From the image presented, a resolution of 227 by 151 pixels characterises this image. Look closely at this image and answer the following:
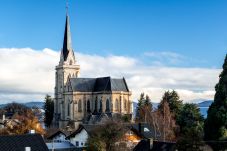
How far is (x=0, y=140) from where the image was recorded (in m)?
49.6

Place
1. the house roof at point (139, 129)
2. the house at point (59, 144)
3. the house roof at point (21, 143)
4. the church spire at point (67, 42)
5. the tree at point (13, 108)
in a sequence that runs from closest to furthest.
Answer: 1. the house roof at point (21, 143)
2. the house at point (59, 144)
3. the house roof at point (139, 129)
4. the church spire at point (67, 42)
5. the tree at point (13, 108)

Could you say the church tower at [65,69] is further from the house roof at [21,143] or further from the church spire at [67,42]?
the house roof at [21,143]

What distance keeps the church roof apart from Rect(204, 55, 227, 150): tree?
273 ft

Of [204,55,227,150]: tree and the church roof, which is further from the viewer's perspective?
the church roof

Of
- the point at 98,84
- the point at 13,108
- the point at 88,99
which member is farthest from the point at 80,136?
the point at 13,108

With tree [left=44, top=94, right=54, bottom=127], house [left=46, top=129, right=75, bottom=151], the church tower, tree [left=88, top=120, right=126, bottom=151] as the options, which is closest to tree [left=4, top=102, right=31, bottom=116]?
tree [left=44, top=94, right=54, bottom=127]

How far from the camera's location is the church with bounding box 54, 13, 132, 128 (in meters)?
132

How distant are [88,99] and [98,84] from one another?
16.6 ft

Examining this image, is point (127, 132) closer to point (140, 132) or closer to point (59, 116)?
point (140, 132)

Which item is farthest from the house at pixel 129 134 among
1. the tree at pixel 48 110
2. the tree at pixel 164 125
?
the tree at pixel 48 110

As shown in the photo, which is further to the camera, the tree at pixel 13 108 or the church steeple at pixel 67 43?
the tree at pixel 13 108

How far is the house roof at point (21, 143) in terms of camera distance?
1957 inches

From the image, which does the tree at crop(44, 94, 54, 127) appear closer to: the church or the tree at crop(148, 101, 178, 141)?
the church

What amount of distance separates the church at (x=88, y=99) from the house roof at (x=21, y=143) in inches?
2978
